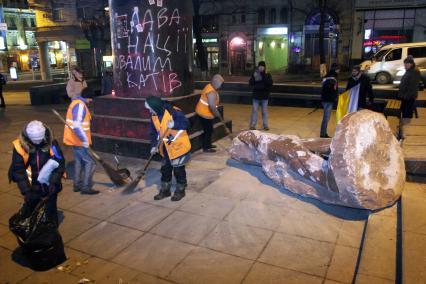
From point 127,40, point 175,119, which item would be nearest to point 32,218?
point 175,119

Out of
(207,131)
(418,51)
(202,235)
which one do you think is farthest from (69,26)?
(202,235)

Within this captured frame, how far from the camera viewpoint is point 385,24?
91.0ft

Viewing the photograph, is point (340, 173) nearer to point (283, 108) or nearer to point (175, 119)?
point (175, 119)

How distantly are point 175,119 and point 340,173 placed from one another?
7.85 feet

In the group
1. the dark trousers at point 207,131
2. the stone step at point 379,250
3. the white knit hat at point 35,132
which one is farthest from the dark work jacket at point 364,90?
the white knit hat at point 35,132

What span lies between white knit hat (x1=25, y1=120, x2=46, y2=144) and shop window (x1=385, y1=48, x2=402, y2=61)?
18.1m

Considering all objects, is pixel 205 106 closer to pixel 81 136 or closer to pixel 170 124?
pixel 170 124

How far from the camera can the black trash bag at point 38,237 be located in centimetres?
392

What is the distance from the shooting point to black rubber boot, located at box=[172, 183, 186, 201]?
5.78 m

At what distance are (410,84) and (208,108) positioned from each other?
474 cm

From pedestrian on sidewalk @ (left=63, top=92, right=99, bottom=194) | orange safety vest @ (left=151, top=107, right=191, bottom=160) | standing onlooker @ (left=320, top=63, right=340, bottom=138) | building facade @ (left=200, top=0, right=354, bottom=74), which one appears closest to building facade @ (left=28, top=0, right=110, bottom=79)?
building facade @ (left=200, top=0, right=354, bottom=74)

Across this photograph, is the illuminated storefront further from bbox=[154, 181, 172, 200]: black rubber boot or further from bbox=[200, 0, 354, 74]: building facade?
bbox=[154, 181, 172, 200]: black rubber boot

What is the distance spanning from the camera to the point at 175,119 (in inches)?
214

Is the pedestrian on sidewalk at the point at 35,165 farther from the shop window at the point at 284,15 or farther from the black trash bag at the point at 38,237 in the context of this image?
the shop window at the point at 284,15
